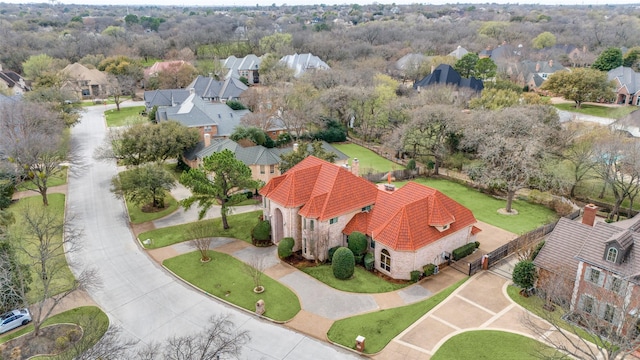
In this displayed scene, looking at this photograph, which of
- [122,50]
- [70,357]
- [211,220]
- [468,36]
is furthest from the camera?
[468,36]

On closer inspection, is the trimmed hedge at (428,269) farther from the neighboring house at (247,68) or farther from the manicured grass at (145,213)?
the neighboring house at (247,68)

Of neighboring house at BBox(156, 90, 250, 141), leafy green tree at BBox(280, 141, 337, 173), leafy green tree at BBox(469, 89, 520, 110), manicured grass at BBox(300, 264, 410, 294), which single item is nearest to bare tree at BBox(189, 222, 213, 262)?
manicured grass at BBox(300, 264, 410, 294)

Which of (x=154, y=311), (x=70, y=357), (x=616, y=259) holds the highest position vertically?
(x=616, y=259)

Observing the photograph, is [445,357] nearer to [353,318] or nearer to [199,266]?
[353,318]

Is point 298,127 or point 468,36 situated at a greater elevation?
point 468,36

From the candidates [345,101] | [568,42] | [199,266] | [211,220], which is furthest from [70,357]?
[568,42]

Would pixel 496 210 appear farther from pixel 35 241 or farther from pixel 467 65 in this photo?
pixel 467 65
